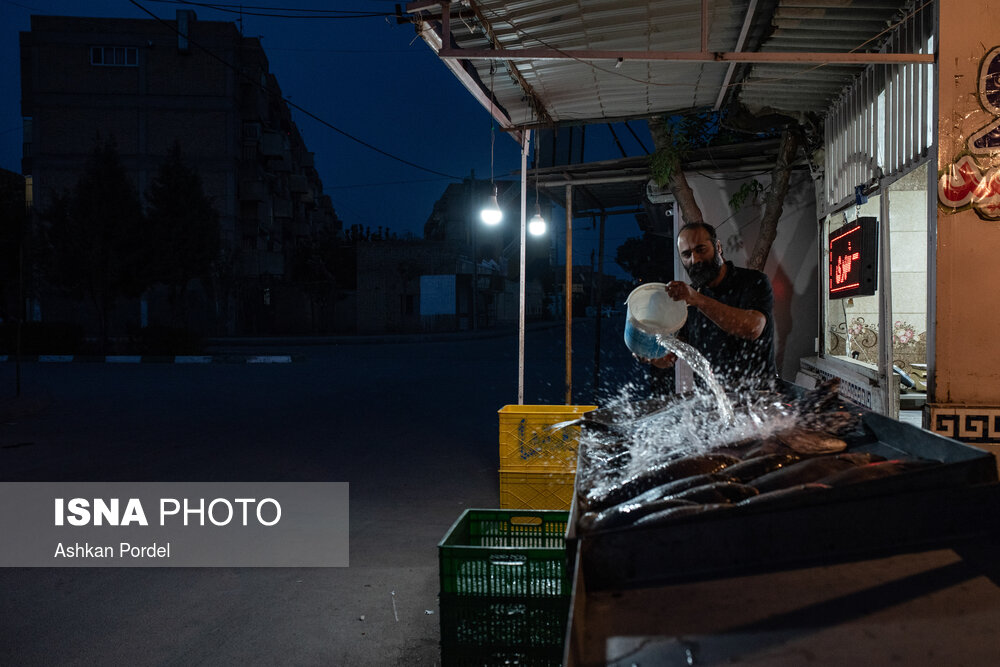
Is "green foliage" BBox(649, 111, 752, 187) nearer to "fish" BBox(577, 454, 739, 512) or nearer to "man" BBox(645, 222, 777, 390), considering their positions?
"man" BBox(645, 222, 777, 390)

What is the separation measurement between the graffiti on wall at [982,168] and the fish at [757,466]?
2.54 metres

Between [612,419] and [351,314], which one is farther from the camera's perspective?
[351,314]

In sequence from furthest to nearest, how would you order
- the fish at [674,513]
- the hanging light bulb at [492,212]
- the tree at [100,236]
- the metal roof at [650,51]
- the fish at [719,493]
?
1. the tree at [100,236]
2. the hanging light bulb at [492,212]
3. the metal roof at [650,51]
4. the fish at [719,493]
5. the fish at [674,513]

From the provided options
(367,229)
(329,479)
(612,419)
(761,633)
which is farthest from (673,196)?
(367,229)

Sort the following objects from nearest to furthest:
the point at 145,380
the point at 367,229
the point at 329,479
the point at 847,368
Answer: the point at 847,368 → the point at 329,479 → the point at 145,380 → the point at 367,229

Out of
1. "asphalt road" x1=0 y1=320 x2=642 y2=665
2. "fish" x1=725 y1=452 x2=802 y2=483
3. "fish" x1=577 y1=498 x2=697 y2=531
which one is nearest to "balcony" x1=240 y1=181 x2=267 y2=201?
"asphalt road" x1=0 y1=320 x2=642 y2=665

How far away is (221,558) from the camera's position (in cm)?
506

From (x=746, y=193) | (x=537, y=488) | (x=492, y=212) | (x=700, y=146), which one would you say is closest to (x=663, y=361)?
(x=537, y=488)

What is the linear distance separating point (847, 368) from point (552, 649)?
4.61 m

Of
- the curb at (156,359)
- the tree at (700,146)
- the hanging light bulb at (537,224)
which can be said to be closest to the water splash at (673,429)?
the tree at (700,146)

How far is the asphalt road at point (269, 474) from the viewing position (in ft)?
12.4

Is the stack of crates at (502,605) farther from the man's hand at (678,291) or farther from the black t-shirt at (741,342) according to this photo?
the black t-shirt at (741,342)

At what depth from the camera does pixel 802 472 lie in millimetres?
2104

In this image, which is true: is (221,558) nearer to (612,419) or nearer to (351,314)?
(612,419)
